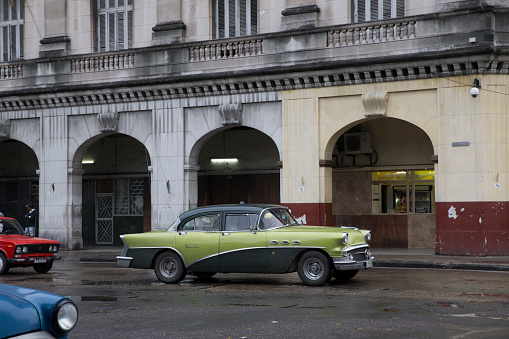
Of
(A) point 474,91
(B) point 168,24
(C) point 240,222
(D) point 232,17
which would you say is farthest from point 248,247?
(B) point 168,24

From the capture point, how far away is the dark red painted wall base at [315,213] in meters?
22.9

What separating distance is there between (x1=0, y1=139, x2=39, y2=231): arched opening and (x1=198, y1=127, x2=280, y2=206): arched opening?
315 inches

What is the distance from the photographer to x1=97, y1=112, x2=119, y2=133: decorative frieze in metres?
26.5

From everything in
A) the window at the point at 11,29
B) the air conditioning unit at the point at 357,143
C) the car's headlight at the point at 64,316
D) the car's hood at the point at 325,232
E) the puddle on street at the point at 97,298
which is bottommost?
the puddle on street at the point at 97,298

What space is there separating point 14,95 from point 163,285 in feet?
51.4

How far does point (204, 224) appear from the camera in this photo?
50.1 ft

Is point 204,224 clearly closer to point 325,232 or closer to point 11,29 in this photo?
point 325,232

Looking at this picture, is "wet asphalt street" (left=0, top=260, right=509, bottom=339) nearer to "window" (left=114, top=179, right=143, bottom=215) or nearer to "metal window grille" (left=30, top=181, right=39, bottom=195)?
"window" (left=114, top=179, right=143, bottom=215)

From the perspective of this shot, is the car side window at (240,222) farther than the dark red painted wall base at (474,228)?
No

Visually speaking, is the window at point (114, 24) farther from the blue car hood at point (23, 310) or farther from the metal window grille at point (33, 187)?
the blue car hood at point (23, 310)

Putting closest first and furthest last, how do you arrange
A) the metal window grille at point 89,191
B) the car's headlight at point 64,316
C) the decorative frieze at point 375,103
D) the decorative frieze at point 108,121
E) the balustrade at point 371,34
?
the car's headlight at point 64,316 → the balustrade at point 371,34 → the decorative frieze at point 375,103 → the decorative frieze at point 108,121 → the metal window grille at point 89,191

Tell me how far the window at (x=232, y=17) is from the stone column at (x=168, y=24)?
1.18 metres

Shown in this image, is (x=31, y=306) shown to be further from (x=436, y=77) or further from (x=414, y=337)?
(x=436, y=77)

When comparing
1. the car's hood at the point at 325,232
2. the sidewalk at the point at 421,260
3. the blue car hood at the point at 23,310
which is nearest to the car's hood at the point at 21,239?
the sidewalk at the point at 421,260
